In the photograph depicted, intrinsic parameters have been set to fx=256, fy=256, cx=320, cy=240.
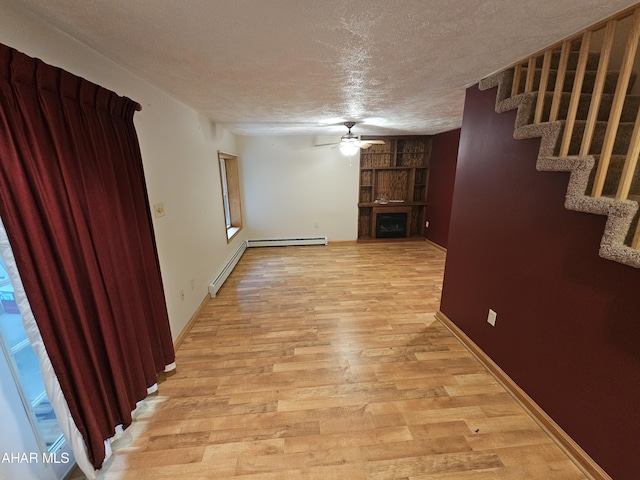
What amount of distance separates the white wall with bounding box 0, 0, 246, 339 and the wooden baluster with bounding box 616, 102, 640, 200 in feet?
8.72

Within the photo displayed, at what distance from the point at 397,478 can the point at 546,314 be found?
130 centimetres

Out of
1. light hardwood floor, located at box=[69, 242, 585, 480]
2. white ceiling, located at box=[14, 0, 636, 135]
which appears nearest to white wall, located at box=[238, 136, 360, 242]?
light hardwood floor, located at box=[69, 242, 585, 480]

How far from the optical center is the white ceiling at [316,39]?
1068mm

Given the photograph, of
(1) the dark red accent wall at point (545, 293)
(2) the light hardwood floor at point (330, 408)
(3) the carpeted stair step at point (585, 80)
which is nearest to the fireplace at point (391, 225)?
(2) the light hardwood floor at point (330, 408)

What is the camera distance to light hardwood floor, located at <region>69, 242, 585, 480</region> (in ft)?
4.60

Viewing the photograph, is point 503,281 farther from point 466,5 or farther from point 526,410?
point 466,5

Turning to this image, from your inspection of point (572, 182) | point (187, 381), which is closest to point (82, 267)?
point (187, 381)

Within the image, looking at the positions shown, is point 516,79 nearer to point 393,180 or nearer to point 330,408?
point 330,408

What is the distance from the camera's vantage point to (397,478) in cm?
134

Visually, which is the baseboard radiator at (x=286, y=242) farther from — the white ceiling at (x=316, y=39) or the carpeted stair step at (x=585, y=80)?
the carpeted stair step at (x=585, y=80)

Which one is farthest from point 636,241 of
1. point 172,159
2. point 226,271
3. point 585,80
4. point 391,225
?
point 391,225


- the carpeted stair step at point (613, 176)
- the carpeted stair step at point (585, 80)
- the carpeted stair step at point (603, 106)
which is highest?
the carpeted stair step at point (585, 80)

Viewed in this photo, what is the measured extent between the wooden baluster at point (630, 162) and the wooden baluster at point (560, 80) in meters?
0.45

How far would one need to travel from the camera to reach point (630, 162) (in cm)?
116
